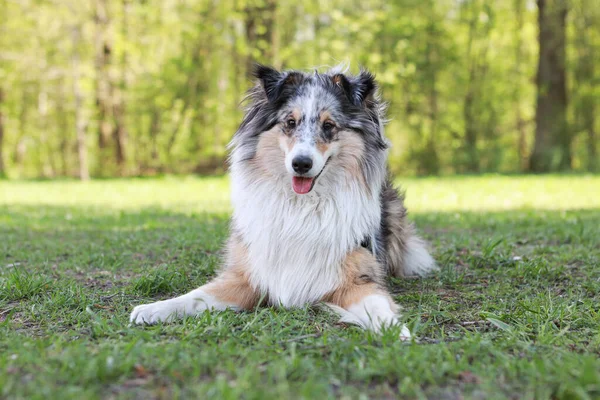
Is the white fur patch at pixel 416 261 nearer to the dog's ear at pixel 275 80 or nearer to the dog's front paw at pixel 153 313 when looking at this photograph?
the dog's ear at pixel 275 80

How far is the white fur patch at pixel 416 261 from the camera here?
5.08 meters

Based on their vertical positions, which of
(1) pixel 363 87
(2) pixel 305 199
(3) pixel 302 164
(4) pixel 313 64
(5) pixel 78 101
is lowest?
(2) pixel 305 199

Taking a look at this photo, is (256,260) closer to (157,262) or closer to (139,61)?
(157,262)

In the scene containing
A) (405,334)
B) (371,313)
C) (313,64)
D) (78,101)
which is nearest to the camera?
(405,334)

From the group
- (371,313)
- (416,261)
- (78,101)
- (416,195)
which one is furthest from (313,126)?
(78,101)

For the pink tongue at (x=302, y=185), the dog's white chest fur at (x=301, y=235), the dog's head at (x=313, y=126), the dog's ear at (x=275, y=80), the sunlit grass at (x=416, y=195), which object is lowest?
the sunlit grass at (x=416, y=195)

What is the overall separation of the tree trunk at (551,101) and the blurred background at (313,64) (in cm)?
4

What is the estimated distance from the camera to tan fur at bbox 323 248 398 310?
12.0 feet

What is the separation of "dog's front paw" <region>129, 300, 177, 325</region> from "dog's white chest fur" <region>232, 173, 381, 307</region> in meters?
0.63

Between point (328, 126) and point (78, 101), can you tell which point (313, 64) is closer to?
point (78, 101)

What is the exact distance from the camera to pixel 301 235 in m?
3.89

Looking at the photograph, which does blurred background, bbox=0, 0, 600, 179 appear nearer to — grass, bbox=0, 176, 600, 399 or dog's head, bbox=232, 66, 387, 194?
grass, bbox=0, 176, 600, 399

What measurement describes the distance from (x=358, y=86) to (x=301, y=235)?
1165 millimetres

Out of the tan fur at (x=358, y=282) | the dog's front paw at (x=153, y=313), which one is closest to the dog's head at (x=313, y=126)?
the tan fur at (x=358, y=282)
